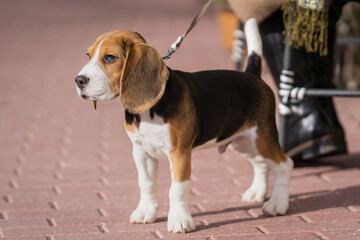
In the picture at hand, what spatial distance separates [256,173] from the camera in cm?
427

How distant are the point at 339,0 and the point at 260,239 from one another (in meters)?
1.96

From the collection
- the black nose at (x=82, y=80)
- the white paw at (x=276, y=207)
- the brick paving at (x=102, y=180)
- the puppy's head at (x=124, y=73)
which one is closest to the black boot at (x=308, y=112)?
the brick paving at (x=102, y=180)

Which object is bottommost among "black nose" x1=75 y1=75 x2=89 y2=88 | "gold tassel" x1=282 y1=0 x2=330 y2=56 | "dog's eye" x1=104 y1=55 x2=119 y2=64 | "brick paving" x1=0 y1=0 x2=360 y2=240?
"brick paving" x1=0 y1=0 x2=360 y2=240

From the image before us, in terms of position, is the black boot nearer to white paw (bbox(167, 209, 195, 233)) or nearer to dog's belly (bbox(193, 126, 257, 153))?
dog's belly (bbox(193, 126, 257, 153))

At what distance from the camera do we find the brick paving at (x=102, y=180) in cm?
377

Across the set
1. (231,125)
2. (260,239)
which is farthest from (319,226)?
(231,125)

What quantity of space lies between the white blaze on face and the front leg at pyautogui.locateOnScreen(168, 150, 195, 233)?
51 centimetres

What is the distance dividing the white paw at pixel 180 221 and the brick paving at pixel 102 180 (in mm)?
37

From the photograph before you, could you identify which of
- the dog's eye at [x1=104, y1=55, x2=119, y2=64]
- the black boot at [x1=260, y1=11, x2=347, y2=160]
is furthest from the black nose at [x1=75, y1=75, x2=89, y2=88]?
the black boot at [x1=260, y1=11, x2=347, y2=160]

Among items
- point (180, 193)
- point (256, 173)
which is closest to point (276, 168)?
point (256, 173)

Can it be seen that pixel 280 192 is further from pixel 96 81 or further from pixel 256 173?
pixel 96 81

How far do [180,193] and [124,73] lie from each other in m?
0.72

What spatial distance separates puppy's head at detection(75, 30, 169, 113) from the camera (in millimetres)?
3326

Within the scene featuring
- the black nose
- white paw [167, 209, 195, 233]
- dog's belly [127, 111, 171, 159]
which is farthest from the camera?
white paw [167, 209, 195, 233]
